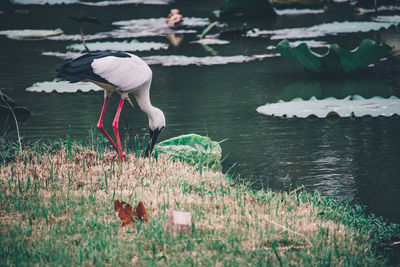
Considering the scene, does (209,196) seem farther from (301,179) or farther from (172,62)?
(172,62)

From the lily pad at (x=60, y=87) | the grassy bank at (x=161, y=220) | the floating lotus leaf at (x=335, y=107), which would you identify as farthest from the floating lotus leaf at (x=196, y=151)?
the lily pad at (x=60, y=87)

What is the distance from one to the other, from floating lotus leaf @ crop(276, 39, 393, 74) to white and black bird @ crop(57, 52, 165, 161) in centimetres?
302

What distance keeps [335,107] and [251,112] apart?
34.7 inches

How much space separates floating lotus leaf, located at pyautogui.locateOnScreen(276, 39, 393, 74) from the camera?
750cm

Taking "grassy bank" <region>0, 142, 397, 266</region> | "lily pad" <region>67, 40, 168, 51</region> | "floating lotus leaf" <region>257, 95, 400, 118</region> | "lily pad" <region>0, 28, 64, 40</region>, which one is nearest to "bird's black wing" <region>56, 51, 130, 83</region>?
"grassy bank" <region>0, 142, 397, 266</region>

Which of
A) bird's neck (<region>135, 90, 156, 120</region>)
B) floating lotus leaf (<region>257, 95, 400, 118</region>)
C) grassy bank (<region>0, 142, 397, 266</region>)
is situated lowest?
floating lotus leaf (<region>257, 95, 400, 118</region>)

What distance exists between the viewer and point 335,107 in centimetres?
638

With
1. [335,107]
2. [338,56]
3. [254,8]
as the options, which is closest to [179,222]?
[335,107]

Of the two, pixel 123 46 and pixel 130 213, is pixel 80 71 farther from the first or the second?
pixel 123 46

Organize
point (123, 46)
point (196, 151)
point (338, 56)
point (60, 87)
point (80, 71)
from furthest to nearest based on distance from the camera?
point (123, 46) < point (338, 56) < point (60, 87) < point (196, 151) < point (80, 71)

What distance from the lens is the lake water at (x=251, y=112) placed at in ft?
16.4

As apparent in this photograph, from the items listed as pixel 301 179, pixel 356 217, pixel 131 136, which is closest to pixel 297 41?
pixel 131 136

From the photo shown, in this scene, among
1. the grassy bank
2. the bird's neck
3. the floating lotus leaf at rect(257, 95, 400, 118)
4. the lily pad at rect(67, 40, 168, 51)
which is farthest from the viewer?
the lily pad at rect(67, 40, 168, 51)

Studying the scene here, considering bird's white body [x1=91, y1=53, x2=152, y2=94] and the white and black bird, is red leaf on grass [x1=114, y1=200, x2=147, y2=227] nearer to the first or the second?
the white and black bird
